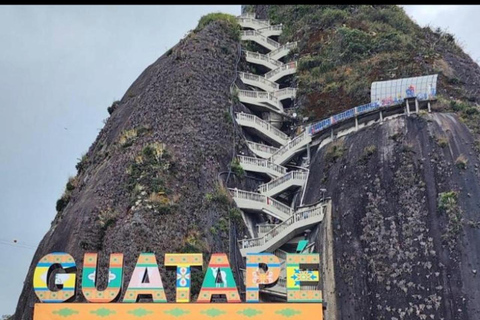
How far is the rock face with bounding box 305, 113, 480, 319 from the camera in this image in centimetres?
3253

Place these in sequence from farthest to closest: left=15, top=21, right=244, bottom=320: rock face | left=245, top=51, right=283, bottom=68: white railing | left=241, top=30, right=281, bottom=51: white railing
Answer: left=241, top=30, right=281, bottom=51: white railing, left=245, top=51, right=283, bottom=68: white railing, left=15, top=21, right=244, bottom=320: rock face

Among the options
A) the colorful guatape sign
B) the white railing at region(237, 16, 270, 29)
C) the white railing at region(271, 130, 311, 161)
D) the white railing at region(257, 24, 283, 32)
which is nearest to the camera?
the colorful guatape sign

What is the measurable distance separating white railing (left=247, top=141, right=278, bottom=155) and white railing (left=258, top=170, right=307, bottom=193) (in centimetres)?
436

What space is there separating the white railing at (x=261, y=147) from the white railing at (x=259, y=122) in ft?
6.74

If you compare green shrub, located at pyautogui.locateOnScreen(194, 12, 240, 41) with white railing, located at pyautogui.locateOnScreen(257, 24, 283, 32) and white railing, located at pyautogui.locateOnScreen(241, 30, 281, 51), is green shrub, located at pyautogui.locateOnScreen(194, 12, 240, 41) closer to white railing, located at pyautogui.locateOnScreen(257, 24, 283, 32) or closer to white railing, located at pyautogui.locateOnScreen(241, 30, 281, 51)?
white railing, located at pyautogui.locateOnScreen(241, 30, 281, 51)

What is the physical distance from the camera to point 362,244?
36.2 m

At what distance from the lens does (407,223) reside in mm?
35438

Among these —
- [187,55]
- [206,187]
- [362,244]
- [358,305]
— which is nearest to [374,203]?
[362,244]

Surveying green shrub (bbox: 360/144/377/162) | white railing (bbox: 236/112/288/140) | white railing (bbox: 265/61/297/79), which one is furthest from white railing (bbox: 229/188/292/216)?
white railing (bbox: 265/61/297/79)

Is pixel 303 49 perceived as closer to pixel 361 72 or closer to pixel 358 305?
pixel 361 72

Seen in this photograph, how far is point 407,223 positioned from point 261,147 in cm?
1653

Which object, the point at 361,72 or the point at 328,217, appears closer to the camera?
the point at 328,217

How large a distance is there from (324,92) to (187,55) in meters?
12.3

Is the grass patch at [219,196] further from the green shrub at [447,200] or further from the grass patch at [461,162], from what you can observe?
the grass patch at [461,162]
